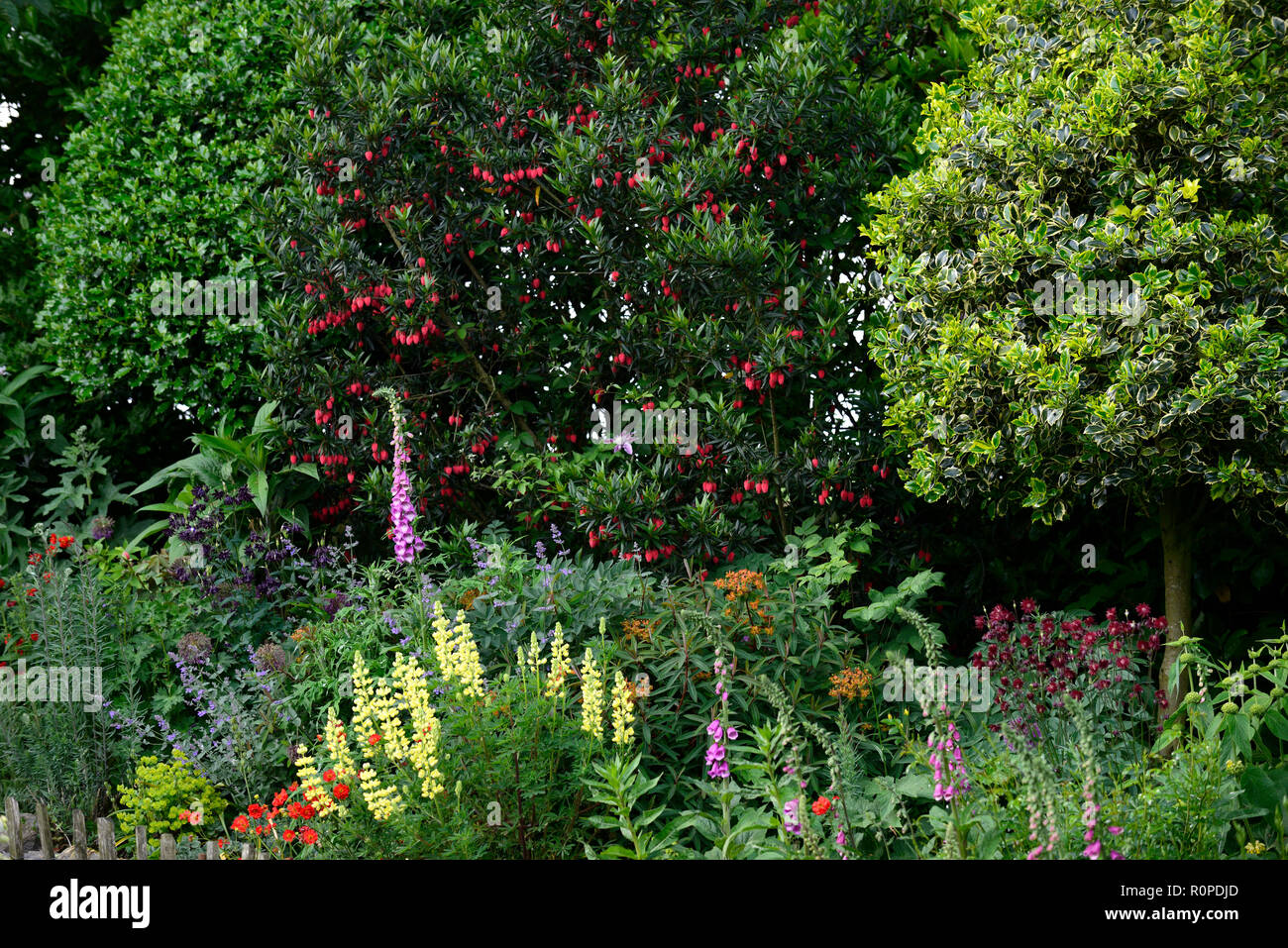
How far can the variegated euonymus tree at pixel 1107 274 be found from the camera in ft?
15.4

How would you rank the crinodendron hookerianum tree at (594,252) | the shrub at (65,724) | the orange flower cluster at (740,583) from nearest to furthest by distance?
the orange flower cluster at (740,583)
the shrub at (65,724)
the crinodendron hookerianum tree at (594,252)

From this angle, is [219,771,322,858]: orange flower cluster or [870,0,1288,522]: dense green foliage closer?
[219,771,322,858]: orange flower cluster

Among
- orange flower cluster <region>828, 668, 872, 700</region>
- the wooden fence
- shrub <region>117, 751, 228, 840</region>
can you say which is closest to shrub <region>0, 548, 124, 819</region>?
shrub <region>117, 751, 228, 840</region>

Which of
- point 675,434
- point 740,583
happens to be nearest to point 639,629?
point 740,583

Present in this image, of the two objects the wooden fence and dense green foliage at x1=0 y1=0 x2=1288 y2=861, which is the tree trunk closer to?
dense green foliage at x1=0 y1=0 x2=1288 y2=861

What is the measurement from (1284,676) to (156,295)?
23.5 feet

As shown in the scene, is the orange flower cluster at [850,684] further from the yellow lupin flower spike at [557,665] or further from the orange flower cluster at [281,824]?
the orange flower cluster at [281,824]

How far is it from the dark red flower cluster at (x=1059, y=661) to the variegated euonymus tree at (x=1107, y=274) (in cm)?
22

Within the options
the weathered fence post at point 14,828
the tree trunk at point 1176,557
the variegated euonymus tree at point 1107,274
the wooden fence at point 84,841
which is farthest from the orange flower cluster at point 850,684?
the weathered fence post at point 14,828

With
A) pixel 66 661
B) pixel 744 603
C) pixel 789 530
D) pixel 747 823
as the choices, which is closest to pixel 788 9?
pixel 789 530

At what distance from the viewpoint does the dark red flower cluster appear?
4758 millimetres

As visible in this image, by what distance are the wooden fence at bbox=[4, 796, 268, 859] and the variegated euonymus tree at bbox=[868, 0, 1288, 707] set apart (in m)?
3.64
